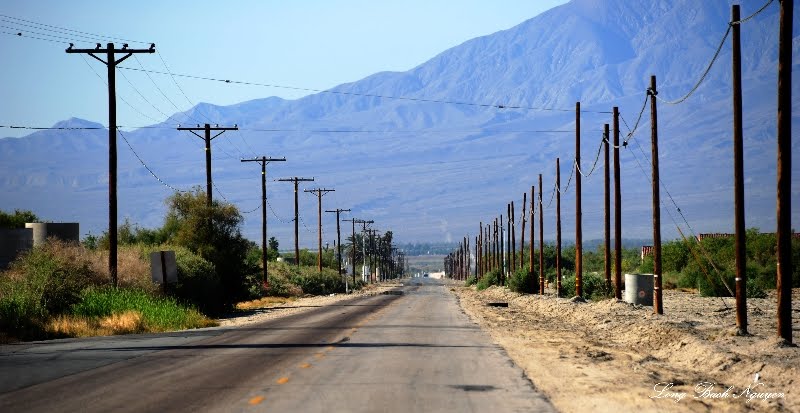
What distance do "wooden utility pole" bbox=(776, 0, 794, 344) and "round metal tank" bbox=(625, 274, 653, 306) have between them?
25298 mm

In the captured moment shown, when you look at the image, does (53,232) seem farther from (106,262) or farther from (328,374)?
(328,374)

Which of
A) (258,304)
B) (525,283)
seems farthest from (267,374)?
(525,283)

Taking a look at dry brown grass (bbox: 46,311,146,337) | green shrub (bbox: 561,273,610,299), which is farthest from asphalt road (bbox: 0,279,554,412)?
green shrub (bbox: 561,273,610,299)

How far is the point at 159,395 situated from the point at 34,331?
54.4ft

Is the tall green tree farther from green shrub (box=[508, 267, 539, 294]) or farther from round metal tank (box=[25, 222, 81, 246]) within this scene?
green shrub (box=[508, 267, 539, 294])

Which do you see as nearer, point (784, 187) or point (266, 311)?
point (784, 187)

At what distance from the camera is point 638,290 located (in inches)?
1933

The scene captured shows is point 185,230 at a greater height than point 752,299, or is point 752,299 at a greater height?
point 185,230

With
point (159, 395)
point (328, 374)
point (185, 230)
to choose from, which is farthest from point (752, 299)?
point (159, 395)

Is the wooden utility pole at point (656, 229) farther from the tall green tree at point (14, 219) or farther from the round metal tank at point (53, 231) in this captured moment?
the tall green tree at point (14, 219)

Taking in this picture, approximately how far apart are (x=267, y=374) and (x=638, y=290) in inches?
1240

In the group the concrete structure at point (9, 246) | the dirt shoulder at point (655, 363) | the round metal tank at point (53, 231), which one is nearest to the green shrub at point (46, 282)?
the concrete structure at point (9, 246)

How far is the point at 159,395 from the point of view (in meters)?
17.3

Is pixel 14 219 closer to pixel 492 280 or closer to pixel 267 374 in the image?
pixel 492 280
